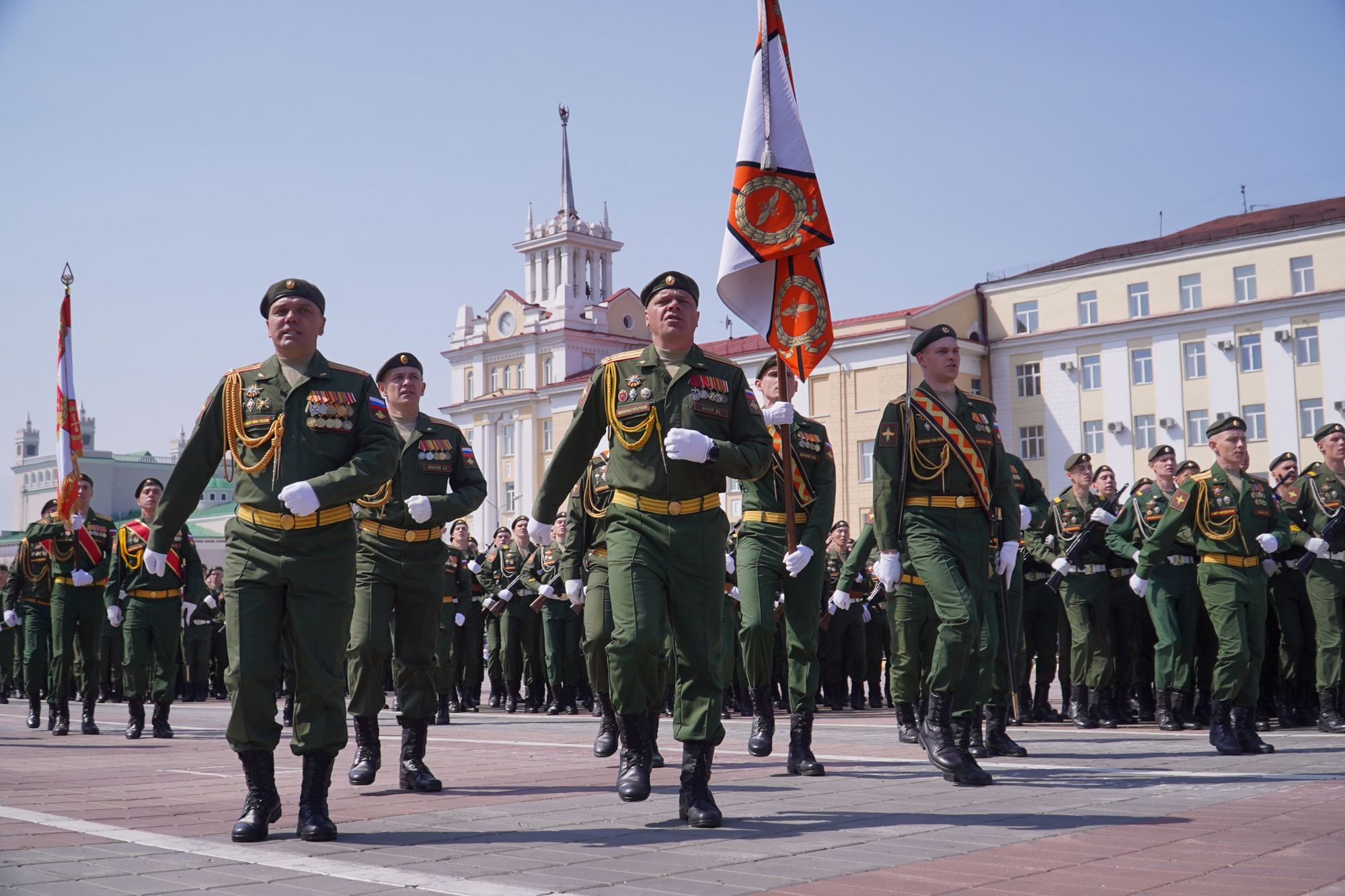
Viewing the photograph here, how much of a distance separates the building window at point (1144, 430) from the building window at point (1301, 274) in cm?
737

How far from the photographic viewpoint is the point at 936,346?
856 centimetres

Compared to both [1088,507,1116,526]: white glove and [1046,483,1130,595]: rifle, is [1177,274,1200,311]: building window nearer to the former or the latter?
[1046,483,1130,595]: rifle

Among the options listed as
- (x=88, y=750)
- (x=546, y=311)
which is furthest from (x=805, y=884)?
(x=546, y=311)

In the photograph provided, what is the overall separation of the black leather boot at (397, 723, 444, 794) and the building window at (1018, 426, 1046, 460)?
2138 inches

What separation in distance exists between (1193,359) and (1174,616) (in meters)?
47.8

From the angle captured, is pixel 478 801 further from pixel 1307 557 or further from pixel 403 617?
pixel 1307 557

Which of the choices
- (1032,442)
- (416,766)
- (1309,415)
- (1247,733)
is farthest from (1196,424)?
(416,766)

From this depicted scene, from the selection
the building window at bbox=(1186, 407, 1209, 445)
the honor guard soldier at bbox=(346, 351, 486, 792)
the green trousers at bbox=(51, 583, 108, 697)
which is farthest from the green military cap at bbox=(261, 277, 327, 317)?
the building window at bbox=(1186, 407, 1209, 445)

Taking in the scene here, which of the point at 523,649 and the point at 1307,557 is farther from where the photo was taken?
the point at 523,649

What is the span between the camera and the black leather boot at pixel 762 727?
→ 9609mm

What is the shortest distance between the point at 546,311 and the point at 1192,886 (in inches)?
3092

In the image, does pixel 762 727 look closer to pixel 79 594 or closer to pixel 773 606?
pixel 773 606

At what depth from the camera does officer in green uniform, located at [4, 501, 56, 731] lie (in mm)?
15219

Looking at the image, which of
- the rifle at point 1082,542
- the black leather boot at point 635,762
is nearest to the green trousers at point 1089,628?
the rifle at point 1082,542
